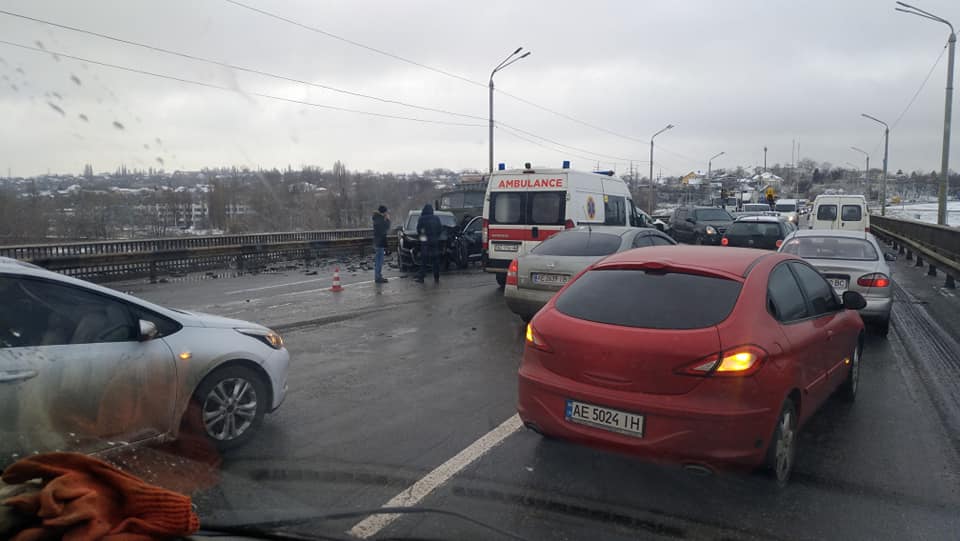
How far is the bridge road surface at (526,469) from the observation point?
3.51m

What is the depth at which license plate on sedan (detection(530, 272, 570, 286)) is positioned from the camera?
356 inches

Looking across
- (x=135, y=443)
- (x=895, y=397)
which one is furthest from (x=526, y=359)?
(x=895, y=397)

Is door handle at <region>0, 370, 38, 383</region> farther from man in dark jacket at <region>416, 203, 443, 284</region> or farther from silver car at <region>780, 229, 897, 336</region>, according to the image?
man in dark jacket at <region>416, 203, 443, 284</region>

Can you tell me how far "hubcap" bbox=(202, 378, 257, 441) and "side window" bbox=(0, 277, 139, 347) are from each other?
0.72 metres

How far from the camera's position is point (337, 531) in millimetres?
3070

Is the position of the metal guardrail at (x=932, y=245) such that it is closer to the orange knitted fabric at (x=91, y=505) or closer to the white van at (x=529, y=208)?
the white van at (x=529, y=208)

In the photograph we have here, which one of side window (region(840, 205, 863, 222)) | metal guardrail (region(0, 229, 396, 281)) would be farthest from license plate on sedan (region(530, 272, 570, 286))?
side window (region(840, 205, 863, 222))

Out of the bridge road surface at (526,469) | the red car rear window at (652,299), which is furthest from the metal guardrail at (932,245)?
the red car rear window at (652,299)

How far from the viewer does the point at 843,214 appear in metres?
24.0

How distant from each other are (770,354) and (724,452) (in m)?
0.67

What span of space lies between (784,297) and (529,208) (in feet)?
30.7

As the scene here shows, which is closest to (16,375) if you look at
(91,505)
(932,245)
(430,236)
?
(91,505)

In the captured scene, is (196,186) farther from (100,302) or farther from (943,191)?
(943,191)

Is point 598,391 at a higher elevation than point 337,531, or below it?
higher
